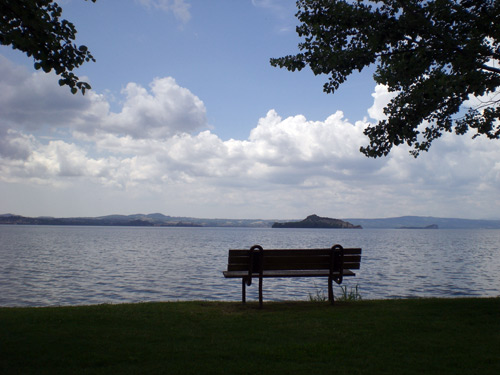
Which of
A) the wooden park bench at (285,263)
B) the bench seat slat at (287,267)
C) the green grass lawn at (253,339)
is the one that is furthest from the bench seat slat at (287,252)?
the green grass lawn at (253,339)

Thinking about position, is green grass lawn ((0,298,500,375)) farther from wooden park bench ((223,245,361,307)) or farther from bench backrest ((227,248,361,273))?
bench backrest ((227,248,361,273))

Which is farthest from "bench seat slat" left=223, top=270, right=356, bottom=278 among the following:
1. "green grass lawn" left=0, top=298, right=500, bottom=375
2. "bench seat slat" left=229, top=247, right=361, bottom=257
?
"green grass lawn" left=0, top=298, right=500, bottom=375

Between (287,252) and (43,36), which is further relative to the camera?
(287,252)

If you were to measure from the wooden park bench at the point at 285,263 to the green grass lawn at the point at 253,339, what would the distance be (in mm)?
796

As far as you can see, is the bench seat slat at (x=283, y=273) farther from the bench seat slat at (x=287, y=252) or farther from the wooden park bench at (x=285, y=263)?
the bench seat slat at (x=287, y=252)

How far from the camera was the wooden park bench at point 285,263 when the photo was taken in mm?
10016

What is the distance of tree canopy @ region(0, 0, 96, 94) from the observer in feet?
21.5

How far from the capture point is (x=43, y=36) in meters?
6.83

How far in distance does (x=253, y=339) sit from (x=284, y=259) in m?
3.53

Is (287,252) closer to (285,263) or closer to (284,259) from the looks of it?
(284,259)

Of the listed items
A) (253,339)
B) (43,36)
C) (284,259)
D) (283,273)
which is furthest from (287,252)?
(43,36)

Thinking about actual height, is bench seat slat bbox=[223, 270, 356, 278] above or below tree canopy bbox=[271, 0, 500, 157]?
below

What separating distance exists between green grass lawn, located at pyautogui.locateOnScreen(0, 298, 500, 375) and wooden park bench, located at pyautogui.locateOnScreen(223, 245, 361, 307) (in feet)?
2.61

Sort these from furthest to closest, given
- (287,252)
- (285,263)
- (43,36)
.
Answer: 1. (285,263)
2. (287,252)
3. (43,36)
